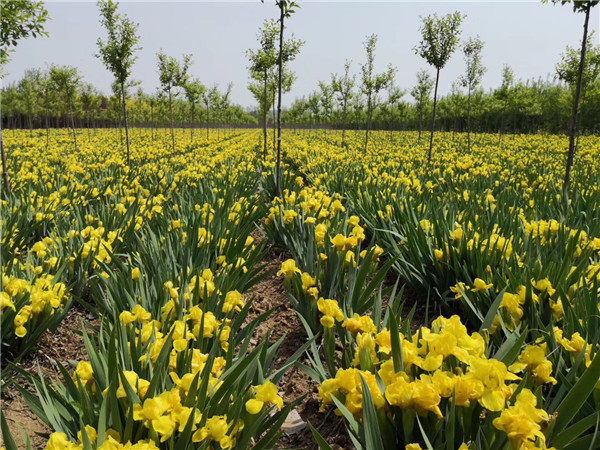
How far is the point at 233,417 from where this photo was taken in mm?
1258

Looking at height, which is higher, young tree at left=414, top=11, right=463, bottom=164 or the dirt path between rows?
young tree at left=414, top=11, right=463, bottom=164

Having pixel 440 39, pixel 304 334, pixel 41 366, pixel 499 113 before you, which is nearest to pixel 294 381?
pixel 304 334

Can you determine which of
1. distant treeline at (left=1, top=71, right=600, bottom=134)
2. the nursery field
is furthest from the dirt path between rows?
distant treeline at (left=1, top=71, right=600, bottom=134)

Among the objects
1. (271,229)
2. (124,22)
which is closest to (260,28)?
(124,22)

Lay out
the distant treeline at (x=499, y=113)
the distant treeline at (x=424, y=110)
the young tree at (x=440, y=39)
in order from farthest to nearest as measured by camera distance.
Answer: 1. the distant treeline at (x=499, y=113)
2. the distant treeline at (x=424, y=110)
3. the young tree at (x=440, y=39)

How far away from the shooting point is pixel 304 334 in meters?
2.75

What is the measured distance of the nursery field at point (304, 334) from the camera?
114 centimetres

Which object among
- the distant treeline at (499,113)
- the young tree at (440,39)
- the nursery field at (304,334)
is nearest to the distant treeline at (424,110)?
the distant treeline at (499,113)

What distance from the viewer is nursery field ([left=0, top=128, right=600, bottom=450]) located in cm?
114

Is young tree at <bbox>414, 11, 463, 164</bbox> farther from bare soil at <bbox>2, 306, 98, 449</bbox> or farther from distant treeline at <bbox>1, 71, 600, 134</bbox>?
distant treeline at <bbox>1, 71, 600, 134</bbox>

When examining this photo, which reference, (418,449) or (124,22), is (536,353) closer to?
(418,449)

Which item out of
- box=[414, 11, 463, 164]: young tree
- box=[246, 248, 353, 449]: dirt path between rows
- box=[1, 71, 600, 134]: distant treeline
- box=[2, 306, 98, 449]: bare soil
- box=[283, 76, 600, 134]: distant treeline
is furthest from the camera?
box=[283, 76, 600, 134]: distant treeline

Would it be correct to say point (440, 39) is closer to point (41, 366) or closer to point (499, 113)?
point (41, 366)

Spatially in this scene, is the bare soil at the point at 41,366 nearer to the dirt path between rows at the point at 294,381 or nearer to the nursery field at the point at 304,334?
the nursery field at the point at 304,334
